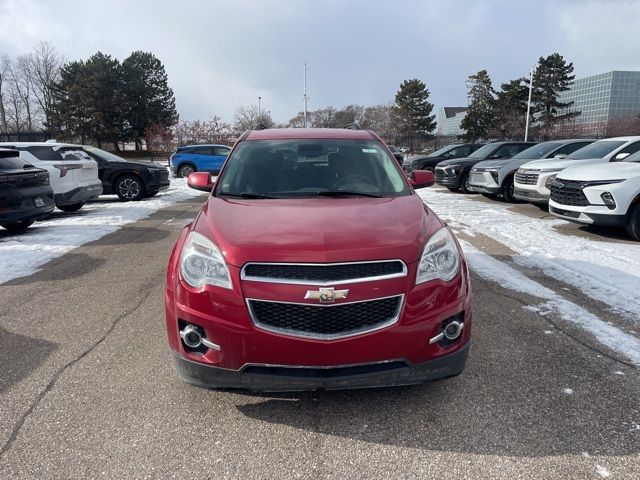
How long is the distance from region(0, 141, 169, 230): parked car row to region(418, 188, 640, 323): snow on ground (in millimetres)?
7736

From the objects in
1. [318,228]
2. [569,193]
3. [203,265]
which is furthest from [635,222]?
[203,265]

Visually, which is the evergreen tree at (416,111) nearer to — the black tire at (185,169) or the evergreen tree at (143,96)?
the evergreen tree at (143,96)

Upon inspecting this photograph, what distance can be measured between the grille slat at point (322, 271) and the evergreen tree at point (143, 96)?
179 feet

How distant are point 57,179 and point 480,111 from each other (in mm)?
56804

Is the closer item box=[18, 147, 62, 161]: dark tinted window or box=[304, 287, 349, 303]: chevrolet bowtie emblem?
box=[304, 287, 349, 303]: chevrolet bowtie emblem

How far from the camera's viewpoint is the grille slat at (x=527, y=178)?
10.2 m

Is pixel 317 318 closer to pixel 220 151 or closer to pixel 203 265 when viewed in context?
pixel 203 265

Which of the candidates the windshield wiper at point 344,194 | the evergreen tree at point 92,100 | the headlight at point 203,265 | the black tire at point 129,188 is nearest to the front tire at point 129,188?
the black tire at point 129,188

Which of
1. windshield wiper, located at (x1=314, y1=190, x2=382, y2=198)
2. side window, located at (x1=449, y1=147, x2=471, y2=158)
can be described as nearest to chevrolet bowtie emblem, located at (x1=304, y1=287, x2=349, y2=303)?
windshield wiper, located at (x1=314, y1=190, x2=382, y2=198)

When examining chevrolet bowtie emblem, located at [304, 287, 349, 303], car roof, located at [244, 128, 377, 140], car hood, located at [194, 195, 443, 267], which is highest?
car roof, located at [244, 128, 377, 140]

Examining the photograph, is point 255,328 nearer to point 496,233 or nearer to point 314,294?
point 314,294

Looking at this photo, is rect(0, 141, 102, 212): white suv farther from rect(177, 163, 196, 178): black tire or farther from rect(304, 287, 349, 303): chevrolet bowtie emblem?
rect(177, 163, 196, 178): black tire

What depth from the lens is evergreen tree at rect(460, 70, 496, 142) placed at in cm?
5691

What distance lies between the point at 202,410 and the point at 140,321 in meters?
1.70
